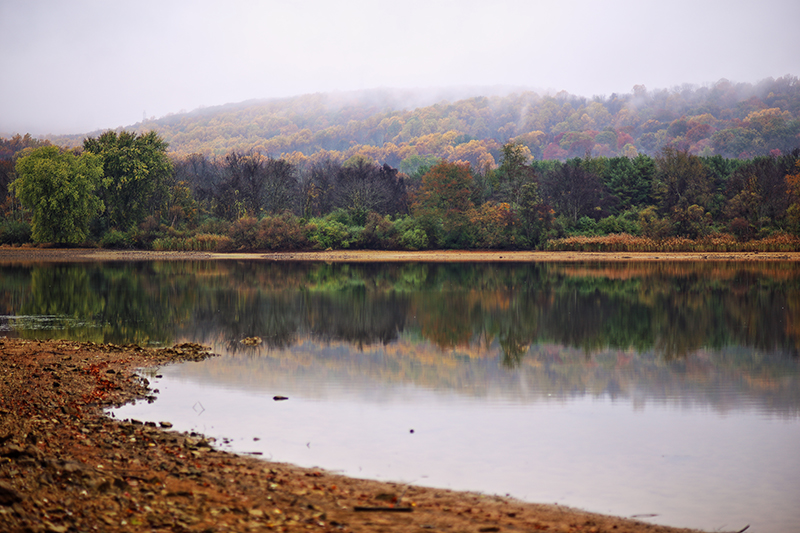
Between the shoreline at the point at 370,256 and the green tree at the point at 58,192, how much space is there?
2.23 meters

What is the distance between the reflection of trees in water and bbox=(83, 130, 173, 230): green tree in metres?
31.2

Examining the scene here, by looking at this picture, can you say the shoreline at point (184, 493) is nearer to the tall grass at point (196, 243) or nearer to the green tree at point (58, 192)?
the green tree at point (58, 192)

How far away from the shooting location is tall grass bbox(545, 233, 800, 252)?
63188 millimetres

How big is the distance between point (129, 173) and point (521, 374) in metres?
65.8

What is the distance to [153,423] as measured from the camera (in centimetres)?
962

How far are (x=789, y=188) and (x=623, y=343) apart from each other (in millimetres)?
60662

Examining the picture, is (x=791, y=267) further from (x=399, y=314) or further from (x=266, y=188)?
(x=266, y=188)

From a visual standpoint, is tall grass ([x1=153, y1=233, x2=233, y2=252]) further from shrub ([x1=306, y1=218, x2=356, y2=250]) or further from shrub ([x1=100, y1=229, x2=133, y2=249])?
shrub ([x1=306, y1=218, x2=356, y2=250])

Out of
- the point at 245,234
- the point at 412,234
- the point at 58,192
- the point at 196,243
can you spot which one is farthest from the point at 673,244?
the point at 58,192

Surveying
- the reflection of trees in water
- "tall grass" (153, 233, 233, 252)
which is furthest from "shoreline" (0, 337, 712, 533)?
"tall grass" (153, 233, 233, 252)

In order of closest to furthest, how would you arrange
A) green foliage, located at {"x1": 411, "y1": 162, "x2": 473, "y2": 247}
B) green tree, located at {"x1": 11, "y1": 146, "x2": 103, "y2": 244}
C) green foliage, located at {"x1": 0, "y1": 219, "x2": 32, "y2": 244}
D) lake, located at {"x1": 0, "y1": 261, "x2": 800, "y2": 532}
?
lake, located at {"x1": 0, "y1": 261, "x2": 800, "y2": 532} → green tree, located at {"x1": 11, "y1": 146, "x2": 103, "y2": 244} → green foliage, located at {"x1": 411, "y1": 162, "x2": 473, "y2": 247} → green foliage, located at {"x1": 0, "y1": 219, "x2": 32, "y2": 244}

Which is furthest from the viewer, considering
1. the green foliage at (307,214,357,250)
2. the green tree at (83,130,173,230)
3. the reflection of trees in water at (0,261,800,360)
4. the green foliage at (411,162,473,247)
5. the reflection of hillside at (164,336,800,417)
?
the green foliage at (411,162,473,247)

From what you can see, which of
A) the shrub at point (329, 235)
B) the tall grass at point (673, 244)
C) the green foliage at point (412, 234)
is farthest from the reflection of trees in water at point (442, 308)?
the green foliage at point (412, 234)

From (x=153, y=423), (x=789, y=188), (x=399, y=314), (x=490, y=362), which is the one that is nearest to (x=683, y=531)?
(x=153, y=423)
